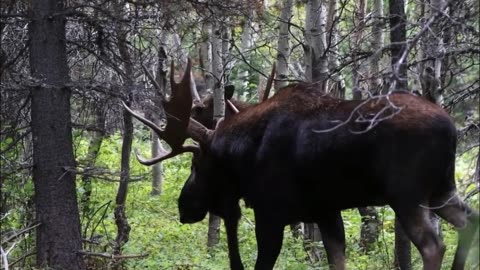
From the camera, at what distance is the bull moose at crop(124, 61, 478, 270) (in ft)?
22.5

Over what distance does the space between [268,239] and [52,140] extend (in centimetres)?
243

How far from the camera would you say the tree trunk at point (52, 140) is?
811 centimetres

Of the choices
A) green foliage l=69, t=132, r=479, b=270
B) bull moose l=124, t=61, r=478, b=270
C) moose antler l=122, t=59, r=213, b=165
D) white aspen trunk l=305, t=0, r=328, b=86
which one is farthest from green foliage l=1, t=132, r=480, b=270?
white aspen trunk l=305, t=0, r=328, b=86

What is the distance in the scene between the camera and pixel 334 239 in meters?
8.54

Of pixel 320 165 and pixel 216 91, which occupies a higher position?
pixel 216 91

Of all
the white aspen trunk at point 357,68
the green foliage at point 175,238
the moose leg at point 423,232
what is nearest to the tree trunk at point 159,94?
the green foliage at point 175,238

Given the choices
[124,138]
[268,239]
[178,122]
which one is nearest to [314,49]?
[178,122]

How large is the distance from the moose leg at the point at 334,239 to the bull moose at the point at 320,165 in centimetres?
1

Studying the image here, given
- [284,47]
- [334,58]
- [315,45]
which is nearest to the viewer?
[315,45]

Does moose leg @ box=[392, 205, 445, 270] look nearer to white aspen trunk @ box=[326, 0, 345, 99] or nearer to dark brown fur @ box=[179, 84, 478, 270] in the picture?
dark brown fur @ box=[179, 84, 478, 270]

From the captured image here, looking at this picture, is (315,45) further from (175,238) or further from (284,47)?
(175,238)

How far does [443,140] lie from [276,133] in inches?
70.1

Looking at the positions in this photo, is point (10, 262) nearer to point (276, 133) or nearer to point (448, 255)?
point (276, 133)

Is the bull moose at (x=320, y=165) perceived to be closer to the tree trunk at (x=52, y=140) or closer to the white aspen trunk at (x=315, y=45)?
the tree trunk at (x=52, y=140)
